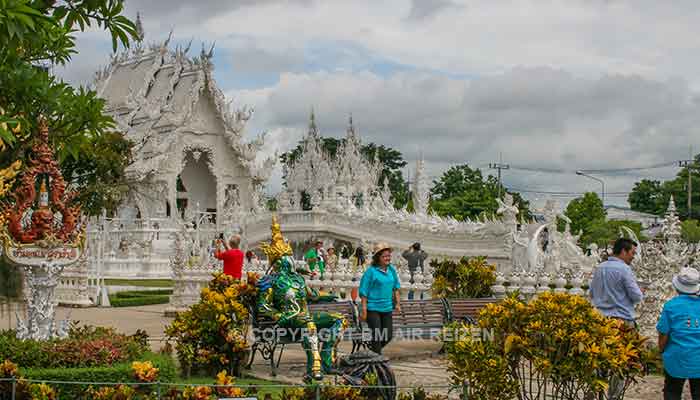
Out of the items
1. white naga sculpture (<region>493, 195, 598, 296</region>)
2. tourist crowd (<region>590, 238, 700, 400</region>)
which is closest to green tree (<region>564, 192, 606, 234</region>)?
white naga sculpture (<region>493, 195, 598, 296</region>)

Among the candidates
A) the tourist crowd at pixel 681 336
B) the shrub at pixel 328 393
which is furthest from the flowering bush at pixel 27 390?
the tourist crowd at pixel 681 336

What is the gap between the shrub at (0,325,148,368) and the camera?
7.32 metres

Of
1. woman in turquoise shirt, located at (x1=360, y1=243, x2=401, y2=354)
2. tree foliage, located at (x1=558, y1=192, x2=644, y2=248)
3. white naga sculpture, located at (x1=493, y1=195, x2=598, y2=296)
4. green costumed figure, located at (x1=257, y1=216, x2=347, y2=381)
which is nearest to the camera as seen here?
green costumed figure, located at (x1=257, y1=216, x2=347, y2=381)

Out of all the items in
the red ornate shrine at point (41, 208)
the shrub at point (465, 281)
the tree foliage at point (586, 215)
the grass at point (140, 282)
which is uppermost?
the tree foliage at point (586, 215)

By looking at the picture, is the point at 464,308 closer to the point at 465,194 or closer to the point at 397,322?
the point at 397,322

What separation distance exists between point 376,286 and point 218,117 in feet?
112

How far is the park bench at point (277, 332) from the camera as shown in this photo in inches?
339

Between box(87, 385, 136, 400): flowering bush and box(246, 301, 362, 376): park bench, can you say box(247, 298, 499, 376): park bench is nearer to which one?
box(246, 301, 362, 376): park bench

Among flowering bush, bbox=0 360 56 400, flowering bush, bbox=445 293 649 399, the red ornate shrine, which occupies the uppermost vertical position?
the red ornate shrine

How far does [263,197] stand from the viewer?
43.9 metres

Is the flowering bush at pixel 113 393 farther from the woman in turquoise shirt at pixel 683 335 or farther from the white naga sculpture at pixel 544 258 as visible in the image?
the white naga sculpture at pixel 544 258

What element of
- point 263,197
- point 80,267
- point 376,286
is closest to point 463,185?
point 263,197

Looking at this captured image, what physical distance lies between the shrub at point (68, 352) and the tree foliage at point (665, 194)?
4484 centimetres

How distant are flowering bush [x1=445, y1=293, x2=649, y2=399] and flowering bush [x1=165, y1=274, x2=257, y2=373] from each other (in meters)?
3.18
